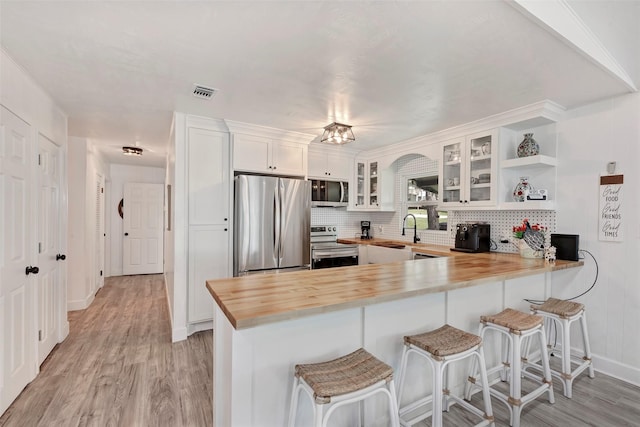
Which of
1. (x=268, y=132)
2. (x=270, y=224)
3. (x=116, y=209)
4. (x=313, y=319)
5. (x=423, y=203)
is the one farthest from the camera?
(x=116, y=209)

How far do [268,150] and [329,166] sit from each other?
1.19 metres

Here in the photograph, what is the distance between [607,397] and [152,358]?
377cm

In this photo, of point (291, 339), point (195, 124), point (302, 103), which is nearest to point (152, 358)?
point (291, 339)

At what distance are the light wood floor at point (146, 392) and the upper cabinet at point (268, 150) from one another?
Answer: 6.69 ft

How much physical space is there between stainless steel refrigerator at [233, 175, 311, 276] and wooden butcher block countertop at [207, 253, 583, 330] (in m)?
1.58

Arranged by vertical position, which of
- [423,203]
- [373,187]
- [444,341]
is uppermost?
[373,187]

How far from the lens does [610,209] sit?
2.63 metres

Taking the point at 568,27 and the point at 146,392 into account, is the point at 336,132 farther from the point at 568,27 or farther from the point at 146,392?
the point at 146,392

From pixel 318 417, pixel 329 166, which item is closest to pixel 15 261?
pixel 318 417

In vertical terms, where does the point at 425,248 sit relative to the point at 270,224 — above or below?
below

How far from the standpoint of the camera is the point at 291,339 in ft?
5.06

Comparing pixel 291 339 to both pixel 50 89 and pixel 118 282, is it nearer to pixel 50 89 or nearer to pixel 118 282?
pixel 50 89

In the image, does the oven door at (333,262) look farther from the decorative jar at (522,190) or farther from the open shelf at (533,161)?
the open shelf at (533,161)

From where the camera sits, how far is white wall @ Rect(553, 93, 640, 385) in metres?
2.51
